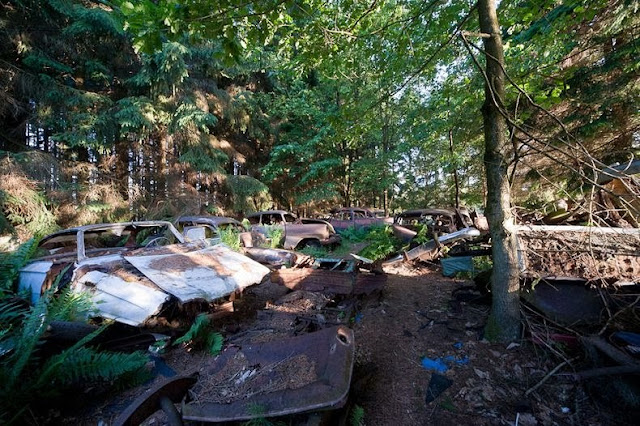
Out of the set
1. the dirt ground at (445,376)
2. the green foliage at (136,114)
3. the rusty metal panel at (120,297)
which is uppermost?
the green foliage at (136,114)

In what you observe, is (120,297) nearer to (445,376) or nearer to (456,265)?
(445,376)

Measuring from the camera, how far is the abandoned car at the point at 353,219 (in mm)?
10758

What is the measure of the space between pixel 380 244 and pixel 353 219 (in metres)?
3.16

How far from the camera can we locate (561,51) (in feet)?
19.6

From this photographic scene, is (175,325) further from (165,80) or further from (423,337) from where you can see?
(165,80)

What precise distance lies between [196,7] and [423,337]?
4.25 metres

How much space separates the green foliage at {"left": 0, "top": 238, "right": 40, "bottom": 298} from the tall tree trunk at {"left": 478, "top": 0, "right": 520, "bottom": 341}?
634 centimetres

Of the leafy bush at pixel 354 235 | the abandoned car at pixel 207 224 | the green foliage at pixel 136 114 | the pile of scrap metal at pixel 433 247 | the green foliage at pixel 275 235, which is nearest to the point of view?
the pile of scrap metal at pixel 433 247

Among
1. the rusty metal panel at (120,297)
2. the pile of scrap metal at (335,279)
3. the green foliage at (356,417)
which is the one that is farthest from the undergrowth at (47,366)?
the pile of scrap metal at (335,279)

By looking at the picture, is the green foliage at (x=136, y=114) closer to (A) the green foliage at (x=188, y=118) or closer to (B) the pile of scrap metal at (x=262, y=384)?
(A) the green foliage at (x=188, y=118)

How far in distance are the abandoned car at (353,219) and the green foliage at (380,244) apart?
1.08 meters

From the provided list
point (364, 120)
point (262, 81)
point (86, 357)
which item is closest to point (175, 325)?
point (86, 357)

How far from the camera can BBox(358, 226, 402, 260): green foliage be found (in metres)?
7.61

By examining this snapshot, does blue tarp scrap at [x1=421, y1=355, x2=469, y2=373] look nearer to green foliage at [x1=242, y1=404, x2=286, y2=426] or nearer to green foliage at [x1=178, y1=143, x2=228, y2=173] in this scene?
green foliage at [x1=242, y1=404, x2=286, y2=426]
